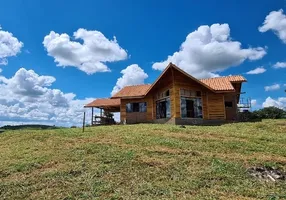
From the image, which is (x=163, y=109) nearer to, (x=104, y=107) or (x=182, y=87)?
(x=182, y=87)

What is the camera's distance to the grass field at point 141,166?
9.10 meters

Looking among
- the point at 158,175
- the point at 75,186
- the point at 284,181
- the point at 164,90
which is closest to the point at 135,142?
the point at 158,175

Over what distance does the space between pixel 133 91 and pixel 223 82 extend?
922 cm

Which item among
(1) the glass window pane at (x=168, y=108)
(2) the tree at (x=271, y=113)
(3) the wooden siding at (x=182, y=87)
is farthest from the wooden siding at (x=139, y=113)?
(2) the tree at (x=271, y=113)

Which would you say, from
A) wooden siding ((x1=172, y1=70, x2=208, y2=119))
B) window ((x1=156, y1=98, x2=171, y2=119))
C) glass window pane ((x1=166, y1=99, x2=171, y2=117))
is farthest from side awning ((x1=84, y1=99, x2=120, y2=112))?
wooden siding ((x1=172, y1=70, x2=208, y2=119))

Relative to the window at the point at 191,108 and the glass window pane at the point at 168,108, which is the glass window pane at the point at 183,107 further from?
the glass window pane at the point at 168,108

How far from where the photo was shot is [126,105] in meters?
31.8

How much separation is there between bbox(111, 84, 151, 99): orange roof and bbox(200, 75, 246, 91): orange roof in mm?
6252

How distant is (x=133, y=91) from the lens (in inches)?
1272

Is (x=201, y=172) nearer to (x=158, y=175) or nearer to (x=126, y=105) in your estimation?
(x=158, y=175)

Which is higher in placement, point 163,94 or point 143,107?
point 163,94

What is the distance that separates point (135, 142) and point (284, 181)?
7.41 metres

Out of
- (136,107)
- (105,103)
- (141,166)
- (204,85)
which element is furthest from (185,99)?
(141,166)

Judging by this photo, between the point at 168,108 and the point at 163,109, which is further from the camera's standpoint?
the point at 163,109
